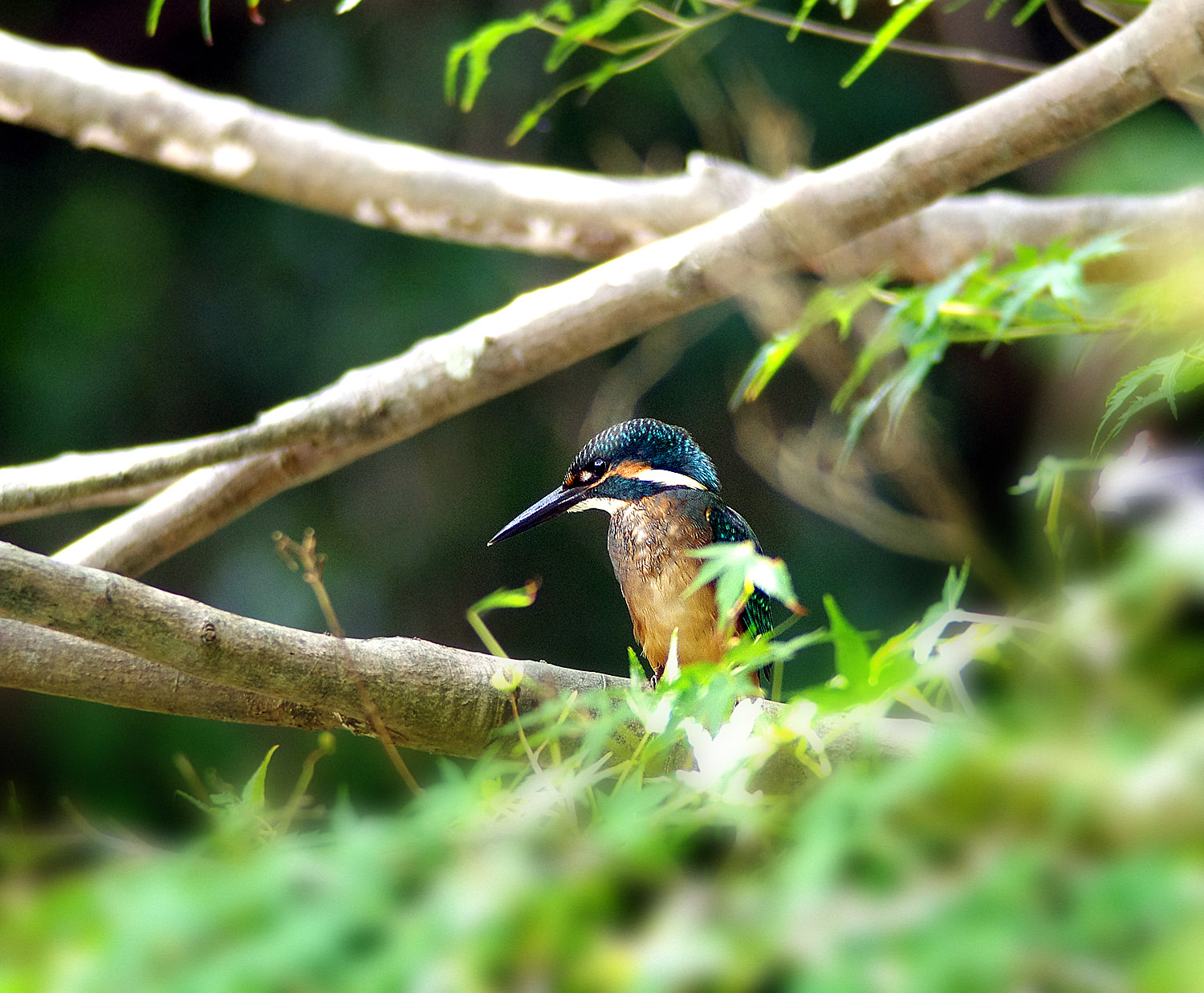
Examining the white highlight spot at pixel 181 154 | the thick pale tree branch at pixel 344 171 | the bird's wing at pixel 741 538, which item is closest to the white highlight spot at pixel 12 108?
the thick pale tree branch at pixel 344 171

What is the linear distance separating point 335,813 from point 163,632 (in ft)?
1.43

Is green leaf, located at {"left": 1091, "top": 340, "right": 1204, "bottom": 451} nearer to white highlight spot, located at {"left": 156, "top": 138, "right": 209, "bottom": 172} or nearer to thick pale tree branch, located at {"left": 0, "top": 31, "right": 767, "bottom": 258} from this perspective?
thick pale tree branch, located at {"left": 0, "top": 31, "right": 767, "bottom": 258}

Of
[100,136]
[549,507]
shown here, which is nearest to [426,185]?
[100,136]

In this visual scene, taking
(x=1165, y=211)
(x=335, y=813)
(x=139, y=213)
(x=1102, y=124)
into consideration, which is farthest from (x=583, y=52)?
(x=335, y=813)

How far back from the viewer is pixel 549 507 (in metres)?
1.73

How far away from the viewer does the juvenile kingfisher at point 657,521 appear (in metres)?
1.70

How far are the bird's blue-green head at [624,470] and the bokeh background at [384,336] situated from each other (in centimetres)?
127

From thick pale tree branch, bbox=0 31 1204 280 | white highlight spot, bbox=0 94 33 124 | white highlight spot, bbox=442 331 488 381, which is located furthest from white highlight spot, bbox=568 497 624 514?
white highlight spot, bbox=0 94 33 124

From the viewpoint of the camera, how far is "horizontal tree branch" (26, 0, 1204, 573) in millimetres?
1165

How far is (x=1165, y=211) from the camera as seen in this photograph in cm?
166

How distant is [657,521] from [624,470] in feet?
0.35

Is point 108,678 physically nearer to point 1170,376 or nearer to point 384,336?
point 1170,376

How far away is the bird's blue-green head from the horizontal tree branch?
51cm

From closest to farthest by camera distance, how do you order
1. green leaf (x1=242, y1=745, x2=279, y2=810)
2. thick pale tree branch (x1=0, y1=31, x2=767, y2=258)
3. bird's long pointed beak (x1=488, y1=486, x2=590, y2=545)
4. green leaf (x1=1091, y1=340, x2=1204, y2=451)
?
green leaf (x1=242, y1=745, x2=279, y2=810) < green leaf (x1=1091, y1=340, x2=1204, y2=451) < bird's long pointed beak (x1=488, y1=486, x2=590, y2=545) < thick pale tree branch (x1=0, y1=31, x2=767, y2=258)
